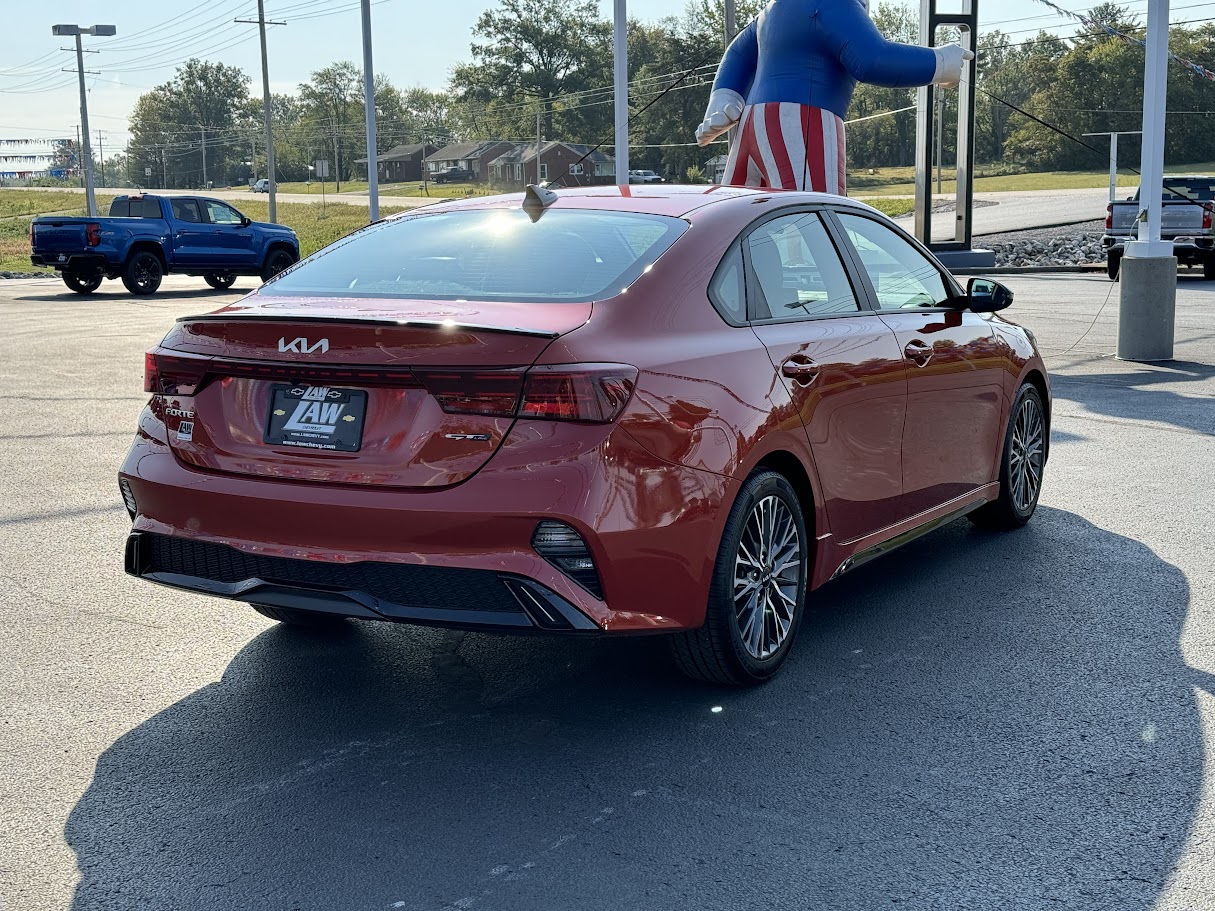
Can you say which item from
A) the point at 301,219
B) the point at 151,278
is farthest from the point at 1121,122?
the point at 151,278

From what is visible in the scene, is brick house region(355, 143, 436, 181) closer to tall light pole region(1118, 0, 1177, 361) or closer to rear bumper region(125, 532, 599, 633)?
tall light pole region(1118, 0, 1177, 361)

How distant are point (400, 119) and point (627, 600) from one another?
556ft

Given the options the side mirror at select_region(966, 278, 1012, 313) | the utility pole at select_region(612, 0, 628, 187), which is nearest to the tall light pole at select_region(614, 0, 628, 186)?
→ the utility pole at select_region(612, 0, 628, 187)

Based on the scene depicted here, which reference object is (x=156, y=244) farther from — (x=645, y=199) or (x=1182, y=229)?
(x=645, y=199)

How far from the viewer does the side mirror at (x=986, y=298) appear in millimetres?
5875

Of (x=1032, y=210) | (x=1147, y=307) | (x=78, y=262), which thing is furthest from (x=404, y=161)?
(x=1147, y=307)

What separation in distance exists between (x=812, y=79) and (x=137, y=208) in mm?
19574

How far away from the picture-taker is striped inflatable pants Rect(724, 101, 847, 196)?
968cm

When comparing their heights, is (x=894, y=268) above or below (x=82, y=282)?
above

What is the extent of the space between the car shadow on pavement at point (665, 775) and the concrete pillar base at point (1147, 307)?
7599 millimetres

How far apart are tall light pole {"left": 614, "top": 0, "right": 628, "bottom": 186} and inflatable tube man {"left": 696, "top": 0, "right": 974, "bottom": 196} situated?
541 centimetres

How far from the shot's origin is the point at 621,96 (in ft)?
52.3

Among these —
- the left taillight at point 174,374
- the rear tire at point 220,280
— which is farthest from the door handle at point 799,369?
the rear tire at point 220,280

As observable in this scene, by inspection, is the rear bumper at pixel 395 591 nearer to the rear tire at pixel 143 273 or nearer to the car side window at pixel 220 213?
the rear tire at pixel 143 273
